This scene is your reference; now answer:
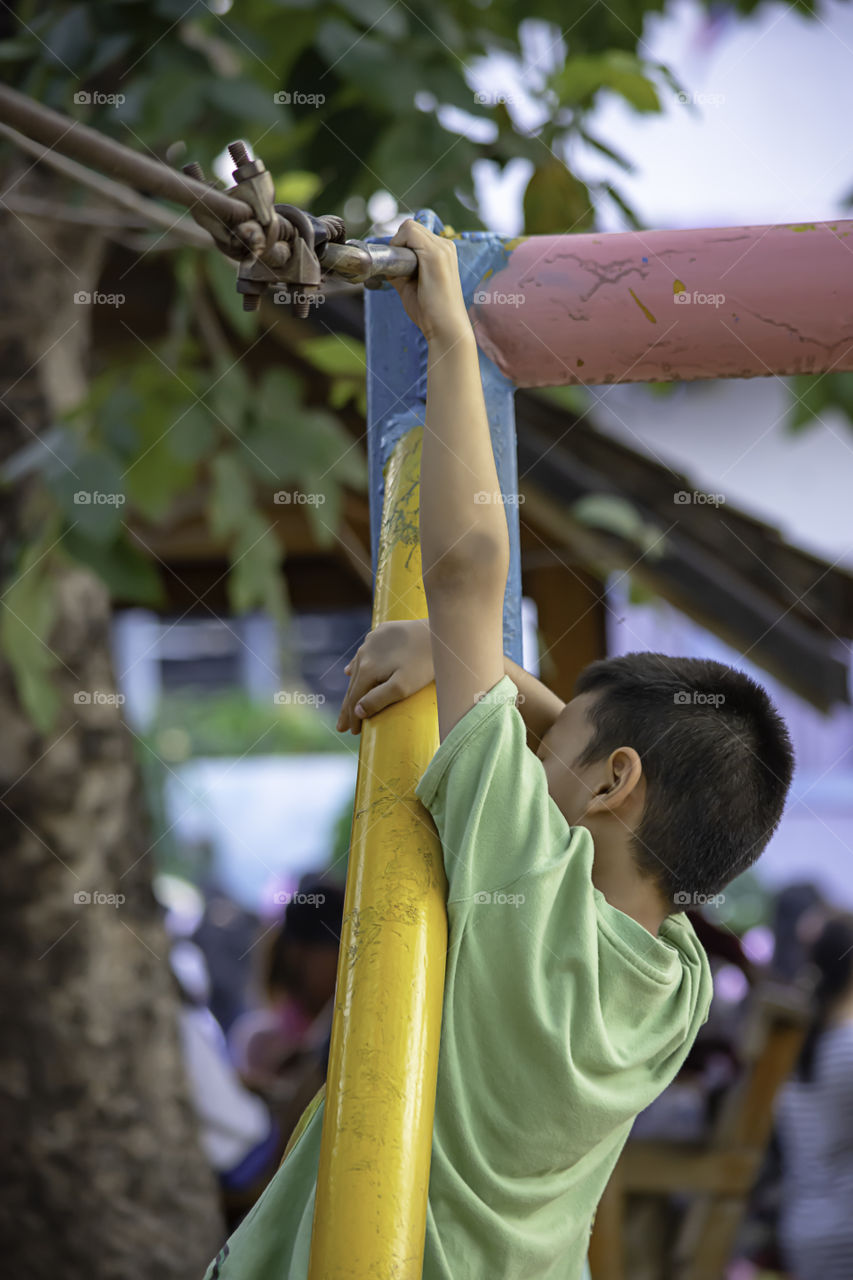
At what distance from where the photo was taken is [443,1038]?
2.12ft

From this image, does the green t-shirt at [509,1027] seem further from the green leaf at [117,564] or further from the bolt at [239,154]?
the green leaf at [117,564]

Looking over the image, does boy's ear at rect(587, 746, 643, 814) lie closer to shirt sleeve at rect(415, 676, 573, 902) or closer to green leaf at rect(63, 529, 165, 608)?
shirt sleeve at rect(415, 676, 573, 902)

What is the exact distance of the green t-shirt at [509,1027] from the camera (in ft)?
2.07

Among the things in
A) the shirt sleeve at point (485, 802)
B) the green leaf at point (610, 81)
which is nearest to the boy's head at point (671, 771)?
the shirt sleeve at point (485, 802)

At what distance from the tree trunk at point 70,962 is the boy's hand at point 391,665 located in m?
1.29

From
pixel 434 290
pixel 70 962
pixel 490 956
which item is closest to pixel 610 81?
pixel 434 290

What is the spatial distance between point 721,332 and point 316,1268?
0.54 meters

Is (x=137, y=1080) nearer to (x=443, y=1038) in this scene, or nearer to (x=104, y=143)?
(x=443, y=1038)

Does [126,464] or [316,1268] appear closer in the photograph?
[316,1268]

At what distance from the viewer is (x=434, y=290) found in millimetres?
641

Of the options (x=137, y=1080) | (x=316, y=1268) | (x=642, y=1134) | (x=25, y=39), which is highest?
(x=25, y=39)

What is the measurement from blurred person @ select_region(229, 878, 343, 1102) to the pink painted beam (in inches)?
84.2

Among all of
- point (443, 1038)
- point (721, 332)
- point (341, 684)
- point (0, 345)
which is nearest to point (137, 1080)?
point (0, 345)

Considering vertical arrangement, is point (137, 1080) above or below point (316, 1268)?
below
